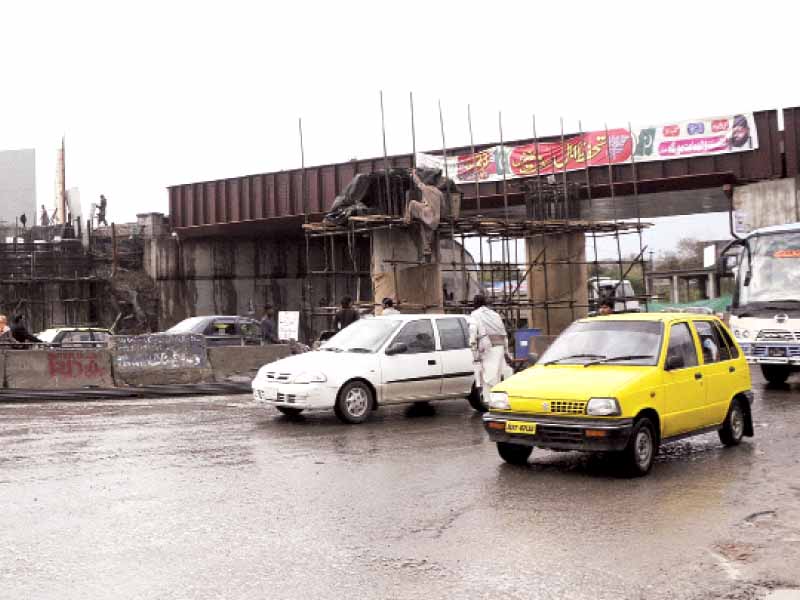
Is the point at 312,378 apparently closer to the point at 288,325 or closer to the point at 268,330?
the point at 268,330

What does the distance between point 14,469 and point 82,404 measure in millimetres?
7066

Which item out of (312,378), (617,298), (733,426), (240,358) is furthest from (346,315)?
(733,426)

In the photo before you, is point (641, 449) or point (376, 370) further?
point (376, 370)

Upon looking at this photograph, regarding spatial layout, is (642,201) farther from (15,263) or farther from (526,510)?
(526,510)

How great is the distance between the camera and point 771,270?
17047 millimetres

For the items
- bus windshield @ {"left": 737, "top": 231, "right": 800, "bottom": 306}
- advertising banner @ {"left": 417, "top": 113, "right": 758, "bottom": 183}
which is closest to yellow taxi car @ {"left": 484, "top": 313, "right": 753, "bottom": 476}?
bus windshield @ {"left": 737, "top": 231, "right": 800, "bottom": 306}

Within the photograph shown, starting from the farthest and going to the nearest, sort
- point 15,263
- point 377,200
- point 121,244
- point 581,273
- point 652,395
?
point 121,244, point 15,263, point 581,273, point 377,200, point 652,395

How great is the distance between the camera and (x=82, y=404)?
52.3 feet

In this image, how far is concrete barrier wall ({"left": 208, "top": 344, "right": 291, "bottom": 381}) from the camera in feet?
62.6

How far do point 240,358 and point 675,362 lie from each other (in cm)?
1205

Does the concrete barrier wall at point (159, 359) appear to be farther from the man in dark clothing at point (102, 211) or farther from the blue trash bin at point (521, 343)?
the man in dark clothing at point (102, 211)

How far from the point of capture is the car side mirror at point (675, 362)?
8992mm

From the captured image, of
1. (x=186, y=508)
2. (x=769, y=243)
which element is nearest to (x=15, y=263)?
(x=769, y=243)

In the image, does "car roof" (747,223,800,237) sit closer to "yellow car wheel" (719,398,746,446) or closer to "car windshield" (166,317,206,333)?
"yellow car wheel" (719,398,746,446)
